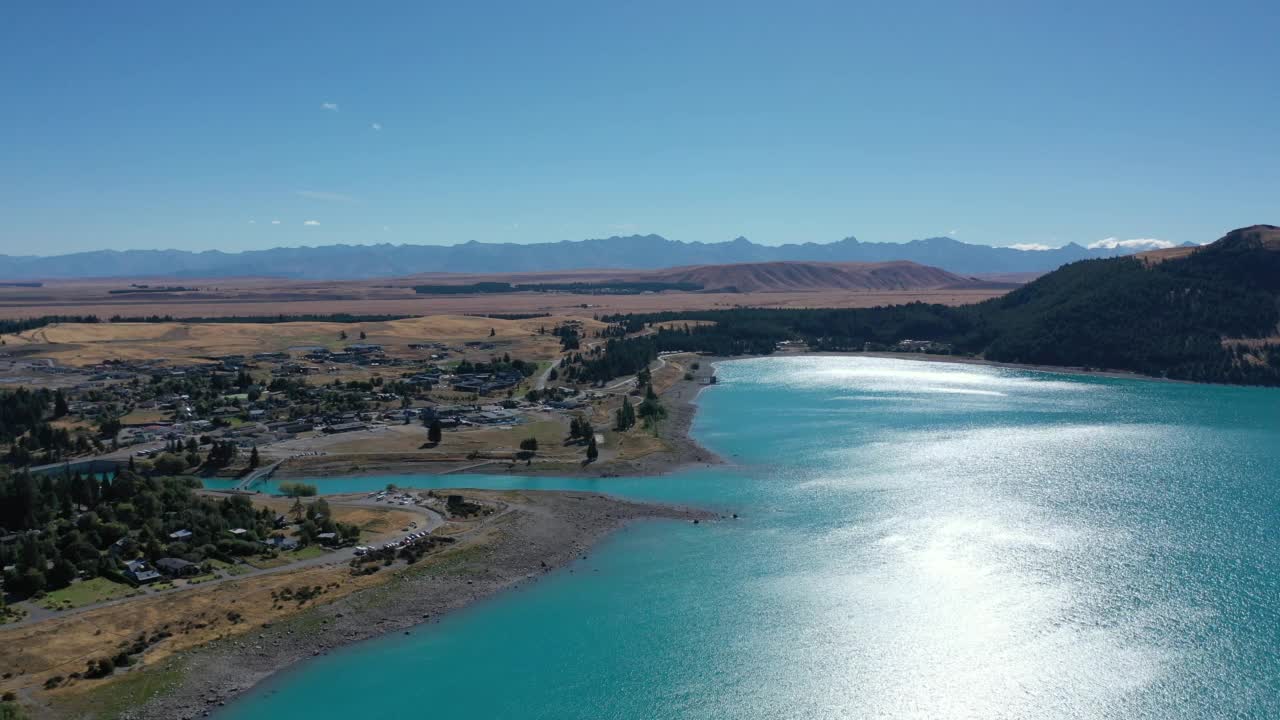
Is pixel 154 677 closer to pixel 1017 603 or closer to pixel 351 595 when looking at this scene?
pixel 351 595

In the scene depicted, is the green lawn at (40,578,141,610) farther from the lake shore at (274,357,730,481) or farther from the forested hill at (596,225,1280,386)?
the forested hill at (596,225,1280,386)

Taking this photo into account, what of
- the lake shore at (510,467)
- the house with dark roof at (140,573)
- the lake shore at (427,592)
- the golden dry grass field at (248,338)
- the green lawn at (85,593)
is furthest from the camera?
the golden dry grass field at (248,338)

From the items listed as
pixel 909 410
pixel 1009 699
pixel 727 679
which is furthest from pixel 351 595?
pixel 909 410

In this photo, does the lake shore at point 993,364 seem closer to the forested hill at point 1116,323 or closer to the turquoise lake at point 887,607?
the forested hill at point 1116,323

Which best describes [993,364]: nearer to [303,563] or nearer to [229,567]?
[303,563]

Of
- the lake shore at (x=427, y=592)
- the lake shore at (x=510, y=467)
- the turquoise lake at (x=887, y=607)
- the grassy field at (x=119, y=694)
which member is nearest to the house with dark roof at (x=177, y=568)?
the lake shore at (x=427, y=592)

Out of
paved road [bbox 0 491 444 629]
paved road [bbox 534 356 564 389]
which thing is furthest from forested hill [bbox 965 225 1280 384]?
paved road [bbox 0 491 444 629]
